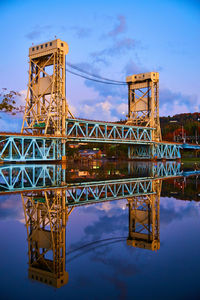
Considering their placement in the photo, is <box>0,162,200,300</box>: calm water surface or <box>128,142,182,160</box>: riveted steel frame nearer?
<box>0,162,200,300</box>: calm water surface

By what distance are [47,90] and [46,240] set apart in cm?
4445

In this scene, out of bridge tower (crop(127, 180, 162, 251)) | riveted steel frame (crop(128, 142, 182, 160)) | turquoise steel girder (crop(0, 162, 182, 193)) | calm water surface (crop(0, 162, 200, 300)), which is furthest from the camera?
riveted steel frame (crop(128, 142, 182, 160))

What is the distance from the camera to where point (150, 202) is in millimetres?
11742

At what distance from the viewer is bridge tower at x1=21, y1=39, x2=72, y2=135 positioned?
47312 millimetres

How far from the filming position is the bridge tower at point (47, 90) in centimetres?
4731

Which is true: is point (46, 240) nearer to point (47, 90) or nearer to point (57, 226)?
point (57, 226)

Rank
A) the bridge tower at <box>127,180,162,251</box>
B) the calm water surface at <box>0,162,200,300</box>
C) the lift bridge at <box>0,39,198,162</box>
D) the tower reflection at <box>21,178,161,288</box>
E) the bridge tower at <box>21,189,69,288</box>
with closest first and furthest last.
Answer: the calm water surface at <box>0,162,200,300</box>, the bridge tower at <box>21,189,69,288</box>, the tower reflection at <box>21,178,161,288</box>, the bridge tower at <box>127,180,162,251</box>, the lift bridge at <box>0,39,198,162</box>

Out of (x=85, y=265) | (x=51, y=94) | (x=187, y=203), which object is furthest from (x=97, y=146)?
(x=85, y=265)

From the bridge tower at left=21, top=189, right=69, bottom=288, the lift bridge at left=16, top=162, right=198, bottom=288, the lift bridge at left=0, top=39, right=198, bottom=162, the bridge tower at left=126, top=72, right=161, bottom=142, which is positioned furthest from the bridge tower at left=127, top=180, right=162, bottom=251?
the bridge tower at left=126, top=72, right=161, bottom=142

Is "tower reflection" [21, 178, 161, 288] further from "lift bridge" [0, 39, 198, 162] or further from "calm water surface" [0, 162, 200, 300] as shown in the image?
"lift bridge" [0, 39, 198, 162]

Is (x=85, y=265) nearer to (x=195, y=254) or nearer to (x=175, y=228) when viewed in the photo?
(x=195, y=254)

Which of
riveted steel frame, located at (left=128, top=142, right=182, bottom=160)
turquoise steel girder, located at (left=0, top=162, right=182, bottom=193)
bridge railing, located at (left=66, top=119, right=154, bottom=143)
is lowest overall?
turquoise steel girder, located at (left=0, top=162, right=182, bottom=193)

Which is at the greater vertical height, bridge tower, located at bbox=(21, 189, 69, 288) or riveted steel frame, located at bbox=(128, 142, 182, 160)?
riveted steel frame, located at bbox=(128, 142, 182, 160)

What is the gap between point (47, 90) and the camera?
48906 millimetres
